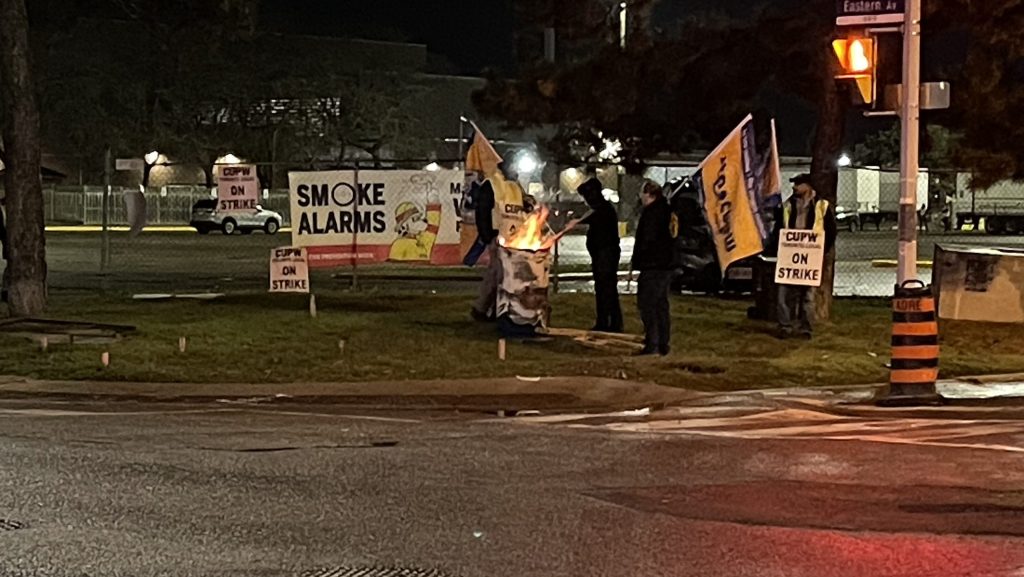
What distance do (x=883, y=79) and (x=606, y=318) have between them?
16.6 feet

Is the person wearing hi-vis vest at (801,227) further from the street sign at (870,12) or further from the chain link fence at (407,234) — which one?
the chain link fence at (407,234)

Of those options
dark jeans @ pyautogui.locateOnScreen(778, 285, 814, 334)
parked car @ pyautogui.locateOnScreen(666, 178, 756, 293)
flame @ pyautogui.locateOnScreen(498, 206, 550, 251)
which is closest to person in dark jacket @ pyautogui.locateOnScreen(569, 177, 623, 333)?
flame @ pyautogui.locateOnScreen(498, 206, 550, 251)

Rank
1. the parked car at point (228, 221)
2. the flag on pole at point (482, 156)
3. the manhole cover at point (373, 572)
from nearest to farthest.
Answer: the manhole cover at point (373, 572)
the flag on pole at point (482, 156)
the parked car at point (228, 221)

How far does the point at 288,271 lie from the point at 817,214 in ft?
22.4

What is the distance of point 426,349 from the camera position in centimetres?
1608

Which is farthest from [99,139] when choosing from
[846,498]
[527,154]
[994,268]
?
[846,498]

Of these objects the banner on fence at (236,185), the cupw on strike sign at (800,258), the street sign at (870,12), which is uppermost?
the street sign at (870,12)

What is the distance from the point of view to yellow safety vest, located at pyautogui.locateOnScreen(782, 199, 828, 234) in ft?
54.4

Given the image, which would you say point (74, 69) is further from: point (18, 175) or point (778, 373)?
point (778, 373)

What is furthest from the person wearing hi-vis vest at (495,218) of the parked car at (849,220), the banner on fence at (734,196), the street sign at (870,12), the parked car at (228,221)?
the parked car at (849,220)

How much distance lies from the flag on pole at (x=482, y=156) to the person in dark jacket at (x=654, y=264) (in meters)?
3.19

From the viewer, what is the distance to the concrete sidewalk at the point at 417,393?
1326 centimetres

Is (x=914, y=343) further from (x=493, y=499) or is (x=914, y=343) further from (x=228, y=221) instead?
(x=228, y=221)

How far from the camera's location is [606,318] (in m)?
17.4
